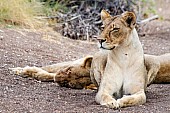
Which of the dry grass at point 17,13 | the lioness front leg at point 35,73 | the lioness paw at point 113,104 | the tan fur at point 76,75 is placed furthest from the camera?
the dry grass at point 17,13

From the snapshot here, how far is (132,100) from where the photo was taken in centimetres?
516

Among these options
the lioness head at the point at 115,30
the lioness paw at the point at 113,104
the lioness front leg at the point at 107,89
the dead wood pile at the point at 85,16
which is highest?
the lioness head at the point at 115,30

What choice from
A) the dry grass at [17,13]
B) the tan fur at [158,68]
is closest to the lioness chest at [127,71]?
the tan fur at [158,68]

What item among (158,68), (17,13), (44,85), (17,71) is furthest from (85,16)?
(158,68)

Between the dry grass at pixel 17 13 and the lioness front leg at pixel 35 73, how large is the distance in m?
2.97

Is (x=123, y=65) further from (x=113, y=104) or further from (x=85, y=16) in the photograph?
(x=85, y=16)

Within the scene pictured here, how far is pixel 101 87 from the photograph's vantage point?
5355 mm

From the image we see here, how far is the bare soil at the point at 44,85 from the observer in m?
5.09

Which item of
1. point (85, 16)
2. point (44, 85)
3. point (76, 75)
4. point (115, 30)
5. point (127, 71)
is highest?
point (115, 30)

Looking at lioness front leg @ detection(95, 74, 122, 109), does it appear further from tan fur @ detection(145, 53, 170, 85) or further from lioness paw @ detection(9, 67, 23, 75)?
lioness paw @ detection(9, 67, 23, 75)

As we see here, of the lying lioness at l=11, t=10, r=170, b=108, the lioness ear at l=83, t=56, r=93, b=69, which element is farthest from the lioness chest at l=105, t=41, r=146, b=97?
the lioness ear at l=83, t=56, r=93, b=69

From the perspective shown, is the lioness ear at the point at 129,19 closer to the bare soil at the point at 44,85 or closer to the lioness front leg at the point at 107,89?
the lioness front leg at the point at 107,89

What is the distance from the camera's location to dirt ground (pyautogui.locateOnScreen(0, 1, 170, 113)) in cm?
508

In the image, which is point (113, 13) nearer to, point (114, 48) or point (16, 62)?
point (16, 62)
